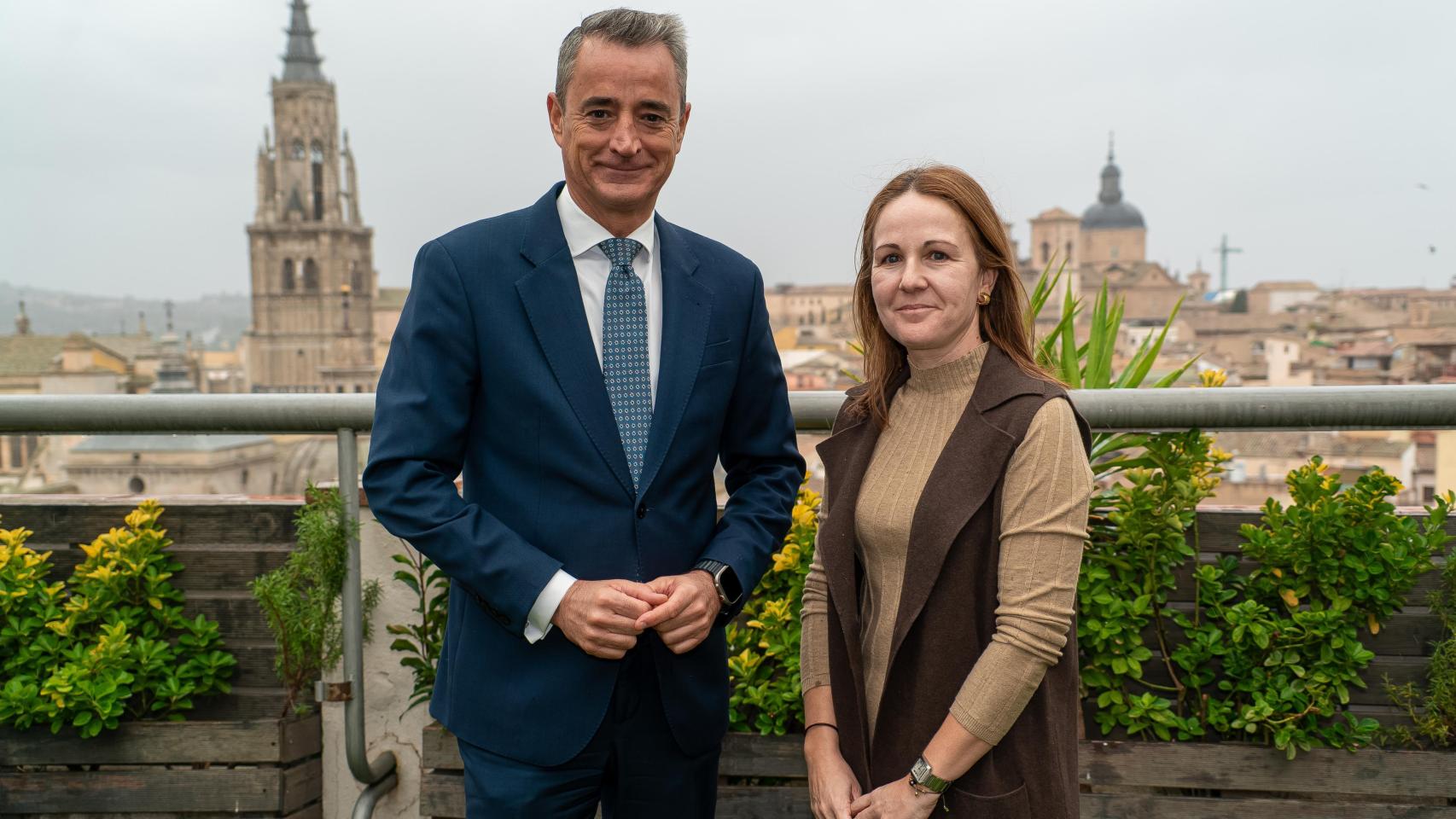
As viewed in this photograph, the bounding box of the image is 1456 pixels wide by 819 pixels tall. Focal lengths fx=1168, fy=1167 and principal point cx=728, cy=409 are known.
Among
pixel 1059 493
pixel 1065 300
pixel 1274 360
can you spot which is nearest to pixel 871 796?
pixel 1059 493

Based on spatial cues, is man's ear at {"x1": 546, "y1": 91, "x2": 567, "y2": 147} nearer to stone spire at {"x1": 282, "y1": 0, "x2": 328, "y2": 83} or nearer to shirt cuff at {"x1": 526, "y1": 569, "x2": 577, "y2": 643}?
shirt cuff at {"x1": 526, "y1": 569, "x2": 577, "y2": 643}

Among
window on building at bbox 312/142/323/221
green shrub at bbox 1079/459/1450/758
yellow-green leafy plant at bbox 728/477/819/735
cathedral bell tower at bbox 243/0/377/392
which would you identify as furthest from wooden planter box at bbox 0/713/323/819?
window on building at bbox 312/142/323/221

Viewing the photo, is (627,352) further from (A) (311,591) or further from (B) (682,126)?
(A) (311,591)

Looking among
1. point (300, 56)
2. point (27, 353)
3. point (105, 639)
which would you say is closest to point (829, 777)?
point (105, 639)

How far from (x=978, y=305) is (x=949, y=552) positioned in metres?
0.36

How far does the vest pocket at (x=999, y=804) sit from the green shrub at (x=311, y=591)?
1.34 m

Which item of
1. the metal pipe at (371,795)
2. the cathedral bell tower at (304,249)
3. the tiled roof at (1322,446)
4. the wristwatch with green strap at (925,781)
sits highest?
the cathedral bell tower at (304,249)

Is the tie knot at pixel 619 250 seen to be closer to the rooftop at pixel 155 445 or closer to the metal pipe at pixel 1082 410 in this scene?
the metal pipe at pixel 1082 410

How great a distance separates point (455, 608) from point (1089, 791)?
1.17m

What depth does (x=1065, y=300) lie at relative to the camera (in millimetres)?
2592

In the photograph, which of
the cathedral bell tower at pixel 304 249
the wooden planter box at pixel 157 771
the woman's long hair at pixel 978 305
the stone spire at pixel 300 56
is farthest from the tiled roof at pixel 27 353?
the woman's long hair at pixel 978 305

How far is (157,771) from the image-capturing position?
2279 millimetres

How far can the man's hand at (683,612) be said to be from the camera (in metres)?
1.55

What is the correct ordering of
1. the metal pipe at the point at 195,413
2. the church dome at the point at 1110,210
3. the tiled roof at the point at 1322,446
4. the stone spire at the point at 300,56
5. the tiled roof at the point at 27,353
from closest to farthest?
1. the metal pipe at the point at 195,413
2. the tiled roof at the point at 1322,446
3. the tiled roof at the point at 27,353
4. the stone spire at the point at 300,56
5. the church dome at the point at 1110,210
